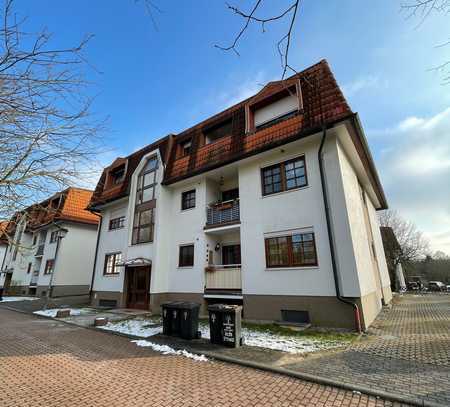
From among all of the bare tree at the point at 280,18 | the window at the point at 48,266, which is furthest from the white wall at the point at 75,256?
the bare tree at the point at 280,18

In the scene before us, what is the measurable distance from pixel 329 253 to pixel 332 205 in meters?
1.86

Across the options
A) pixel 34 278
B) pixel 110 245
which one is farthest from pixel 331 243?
pixel 34 278

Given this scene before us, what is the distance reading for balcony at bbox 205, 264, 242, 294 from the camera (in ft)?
38.6

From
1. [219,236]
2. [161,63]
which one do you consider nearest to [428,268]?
[219,236]

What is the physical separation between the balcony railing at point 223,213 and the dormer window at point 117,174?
9731mm

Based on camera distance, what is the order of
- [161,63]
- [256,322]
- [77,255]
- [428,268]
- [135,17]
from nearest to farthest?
[135,17] → [161,63] → [256,322] → [77,255] → [428,268]

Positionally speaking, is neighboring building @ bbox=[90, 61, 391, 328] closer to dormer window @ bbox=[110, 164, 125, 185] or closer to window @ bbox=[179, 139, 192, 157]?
window @ bbox=[179, 139, 192, 157]

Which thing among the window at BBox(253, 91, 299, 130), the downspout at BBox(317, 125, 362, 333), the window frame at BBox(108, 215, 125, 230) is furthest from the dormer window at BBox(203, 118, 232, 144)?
the window frame at BBox(108, 215, 125, 230)

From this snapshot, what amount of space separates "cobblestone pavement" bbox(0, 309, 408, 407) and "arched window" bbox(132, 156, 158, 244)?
8.69 metres

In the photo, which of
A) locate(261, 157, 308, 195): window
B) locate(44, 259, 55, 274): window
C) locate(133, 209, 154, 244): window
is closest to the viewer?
locate(261, 157, 308, 195): window

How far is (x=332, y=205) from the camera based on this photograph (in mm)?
9641

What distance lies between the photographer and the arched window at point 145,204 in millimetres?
15555

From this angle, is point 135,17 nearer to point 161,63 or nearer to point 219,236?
point 161,63

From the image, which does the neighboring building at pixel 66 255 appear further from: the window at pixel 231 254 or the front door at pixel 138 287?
the window at pixel 231 254
